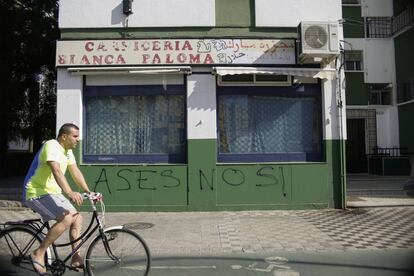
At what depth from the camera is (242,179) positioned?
34.5ft

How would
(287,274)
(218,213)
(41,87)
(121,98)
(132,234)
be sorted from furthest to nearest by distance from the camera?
(41,87)
(121,98)
(218,213)
(287,274)
(132,234)

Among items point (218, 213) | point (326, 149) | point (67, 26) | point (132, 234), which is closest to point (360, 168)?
point (326, 149)

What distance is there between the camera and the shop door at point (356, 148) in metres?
19.1

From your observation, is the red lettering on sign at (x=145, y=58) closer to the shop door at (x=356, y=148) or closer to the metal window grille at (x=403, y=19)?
the shop door at (x=356, y=148)

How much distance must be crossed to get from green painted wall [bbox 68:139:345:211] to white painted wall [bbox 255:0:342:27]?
3.30 m

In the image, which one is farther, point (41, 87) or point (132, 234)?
point (41, 87)

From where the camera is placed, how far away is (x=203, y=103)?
10.6 meters

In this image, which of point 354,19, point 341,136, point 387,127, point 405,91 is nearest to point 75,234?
point 341,136

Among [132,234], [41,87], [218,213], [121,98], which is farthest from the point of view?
[41,87]

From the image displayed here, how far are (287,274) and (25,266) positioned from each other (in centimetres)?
315

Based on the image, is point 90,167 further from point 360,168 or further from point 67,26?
point 360,168

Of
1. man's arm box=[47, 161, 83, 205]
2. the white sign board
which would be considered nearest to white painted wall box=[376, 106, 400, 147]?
the white sign board

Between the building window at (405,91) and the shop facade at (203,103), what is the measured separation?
915cm

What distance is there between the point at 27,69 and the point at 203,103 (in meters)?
10.0
